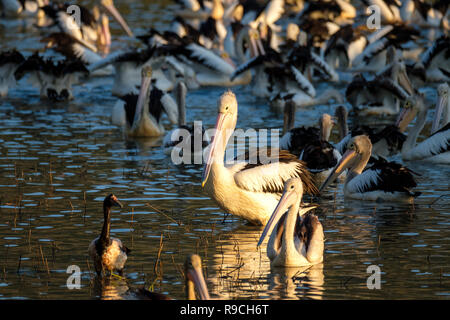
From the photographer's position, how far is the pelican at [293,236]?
7.27 meters

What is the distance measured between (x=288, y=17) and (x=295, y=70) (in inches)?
503

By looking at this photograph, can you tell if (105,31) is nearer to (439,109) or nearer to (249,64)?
(249,64)

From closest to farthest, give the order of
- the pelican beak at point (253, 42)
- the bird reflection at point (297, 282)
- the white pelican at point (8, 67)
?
the bird reflection at point (297, 282), the white pelican at point (8, 67), the pelican beak at point (253, 42)

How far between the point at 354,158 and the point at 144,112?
4.35 m

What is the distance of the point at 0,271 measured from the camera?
7.06 metres

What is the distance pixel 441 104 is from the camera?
1259 cm

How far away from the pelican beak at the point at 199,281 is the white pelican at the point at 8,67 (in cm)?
1118

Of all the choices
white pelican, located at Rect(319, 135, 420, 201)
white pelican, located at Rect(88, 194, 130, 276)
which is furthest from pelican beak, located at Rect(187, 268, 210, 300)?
white pelican, located at Rect(319, 135, 420, 201)

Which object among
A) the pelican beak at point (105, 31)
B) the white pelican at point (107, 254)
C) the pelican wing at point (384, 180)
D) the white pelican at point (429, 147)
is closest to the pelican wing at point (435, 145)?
the white pelican at point (429, 147)

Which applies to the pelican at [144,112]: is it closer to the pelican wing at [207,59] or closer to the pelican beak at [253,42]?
the pelican wing at [207,59]

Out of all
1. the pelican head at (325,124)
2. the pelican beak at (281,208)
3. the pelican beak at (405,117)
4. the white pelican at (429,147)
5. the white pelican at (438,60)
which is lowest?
the pelican beak at (281,208)

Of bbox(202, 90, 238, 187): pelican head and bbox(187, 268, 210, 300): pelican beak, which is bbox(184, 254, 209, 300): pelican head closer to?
bbox(187, 268, 210, 300): pelican beak

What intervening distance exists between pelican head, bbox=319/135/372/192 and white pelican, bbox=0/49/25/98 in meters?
7.72
